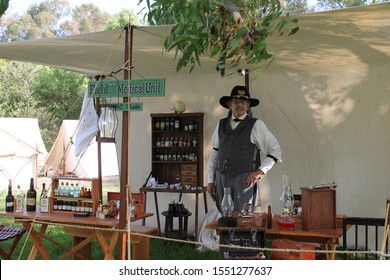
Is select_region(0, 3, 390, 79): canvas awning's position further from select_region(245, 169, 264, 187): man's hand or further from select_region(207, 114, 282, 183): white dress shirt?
select_region(245, 169, 264, 187): man's hand

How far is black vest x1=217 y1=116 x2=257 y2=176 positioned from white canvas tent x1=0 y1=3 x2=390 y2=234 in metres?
0.73

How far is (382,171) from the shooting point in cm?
471

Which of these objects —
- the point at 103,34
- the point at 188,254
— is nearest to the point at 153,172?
the point at 188,254

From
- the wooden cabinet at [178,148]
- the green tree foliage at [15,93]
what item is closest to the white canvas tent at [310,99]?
the wooden cabinet at [178,148]

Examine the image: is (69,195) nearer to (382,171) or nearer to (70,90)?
(382,171)

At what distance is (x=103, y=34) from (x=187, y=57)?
1.17m

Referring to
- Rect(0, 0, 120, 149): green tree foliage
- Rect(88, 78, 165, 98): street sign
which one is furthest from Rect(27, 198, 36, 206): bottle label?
Rect(0, 0, 120, 149): green tree foliage

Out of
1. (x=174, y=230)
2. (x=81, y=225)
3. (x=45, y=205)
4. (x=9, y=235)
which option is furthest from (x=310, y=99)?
(x=9, y=235)

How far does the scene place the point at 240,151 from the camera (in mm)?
3809

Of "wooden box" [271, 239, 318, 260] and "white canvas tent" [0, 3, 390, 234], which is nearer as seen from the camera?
"wooden box" [271, 239, 318, 260]

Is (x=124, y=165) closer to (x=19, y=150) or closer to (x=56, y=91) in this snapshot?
(x=19, y=150)

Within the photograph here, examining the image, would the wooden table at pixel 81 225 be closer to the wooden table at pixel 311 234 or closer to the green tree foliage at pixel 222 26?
the wooden table at pixel 311 234

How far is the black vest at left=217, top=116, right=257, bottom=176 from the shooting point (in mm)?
3811
